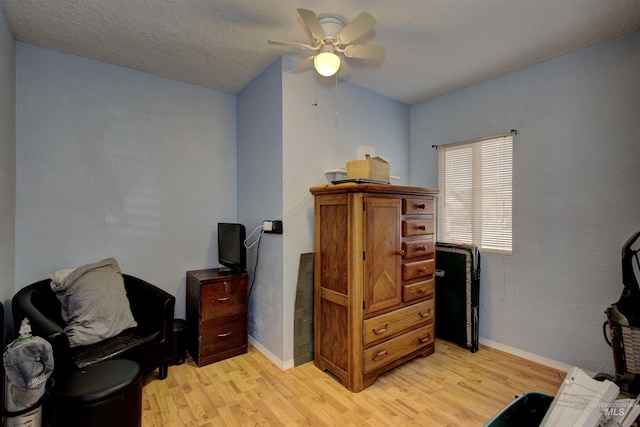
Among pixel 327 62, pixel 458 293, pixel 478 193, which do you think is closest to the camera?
pixel 327 62

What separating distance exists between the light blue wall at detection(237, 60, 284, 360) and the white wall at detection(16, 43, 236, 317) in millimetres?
285

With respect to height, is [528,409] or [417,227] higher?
[417,227]

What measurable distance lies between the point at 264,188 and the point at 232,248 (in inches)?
25.0

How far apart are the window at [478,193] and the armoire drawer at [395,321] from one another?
0.91m

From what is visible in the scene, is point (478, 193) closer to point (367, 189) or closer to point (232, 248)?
point (367, 189)

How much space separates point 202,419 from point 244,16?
265cm

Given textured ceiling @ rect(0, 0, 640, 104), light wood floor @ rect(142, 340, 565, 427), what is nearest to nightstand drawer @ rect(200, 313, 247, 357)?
light wood floor @ rect(142, 340, 565, 427)

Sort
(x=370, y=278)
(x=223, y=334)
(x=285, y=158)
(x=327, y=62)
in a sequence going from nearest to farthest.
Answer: (x=327, y=62) < (x=370, y=278) < (x=285, y=158) < (x=223, y=334)

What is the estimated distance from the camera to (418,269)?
8.62 ft

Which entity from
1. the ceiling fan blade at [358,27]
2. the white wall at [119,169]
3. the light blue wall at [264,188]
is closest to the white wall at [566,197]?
the ceiling fan blade at [358,27]

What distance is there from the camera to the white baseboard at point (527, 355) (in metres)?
2.52

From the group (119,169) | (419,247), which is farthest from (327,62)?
(119,169)

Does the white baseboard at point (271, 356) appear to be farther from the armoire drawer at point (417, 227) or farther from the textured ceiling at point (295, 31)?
the textured ceiling at point (295, 31)

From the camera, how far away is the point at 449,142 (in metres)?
3.33
